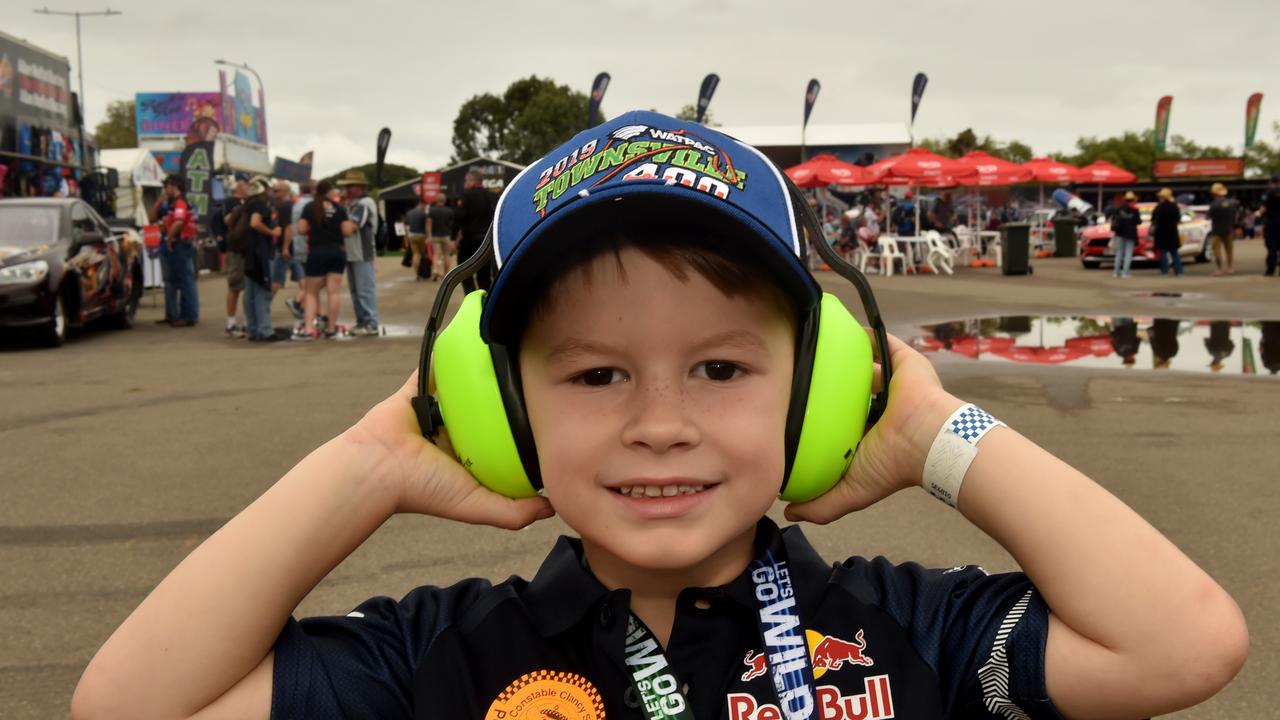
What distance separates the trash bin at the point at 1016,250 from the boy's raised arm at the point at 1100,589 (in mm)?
23760

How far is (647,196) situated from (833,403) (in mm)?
426

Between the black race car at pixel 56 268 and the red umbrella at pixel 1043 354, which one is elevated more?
the black race car at pixel 56 268

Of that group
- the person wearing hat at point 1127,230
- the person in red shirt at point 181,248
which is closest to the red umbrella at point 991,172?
the person wearing hat at point 1127,230

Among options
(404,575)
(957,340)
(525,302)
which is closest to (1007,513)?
(525,302)

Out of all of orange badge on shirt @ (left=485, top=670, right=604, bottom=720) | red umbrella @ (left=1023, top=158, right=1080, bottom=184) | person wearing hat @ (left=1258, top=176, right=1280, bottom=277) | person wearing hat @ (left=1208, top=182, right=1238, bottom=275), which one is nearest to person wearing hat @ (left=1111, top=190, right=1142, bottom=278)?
person wearing hat @ (left=1208, top=182, right=1238, bottom=275)

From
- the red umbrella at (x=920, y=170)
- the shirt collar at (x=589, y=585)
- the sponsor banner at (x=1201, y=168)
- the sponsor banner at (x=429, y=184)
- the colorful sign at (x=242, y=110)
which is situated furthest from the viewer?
the sponsor banner at (x=1201, y=168)

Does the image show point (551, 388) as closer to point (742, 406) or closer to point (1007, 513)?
point (742, 406)

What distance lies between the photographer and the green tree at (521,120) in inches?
3105

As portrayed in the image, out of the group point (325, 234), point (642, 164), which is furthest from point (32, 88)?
point (642, 164)

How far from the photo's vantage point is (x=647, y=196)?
1.38 meters

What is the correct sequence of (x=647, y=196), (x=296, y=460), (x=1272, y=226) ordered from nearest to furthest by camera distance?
(x=647, y=196) < (x=296, y=460) < (x=1272, y=226)

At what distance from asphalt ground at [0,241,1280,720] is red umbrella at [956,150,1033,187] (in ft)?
56.3

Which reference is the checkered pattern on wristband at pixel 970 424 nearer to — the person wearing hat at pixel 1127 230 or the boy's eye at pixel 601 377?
the boy's eye at pixel 601 377

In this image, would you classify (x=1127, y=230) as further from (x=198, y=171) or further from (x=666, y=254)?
(x=666, y=254)
